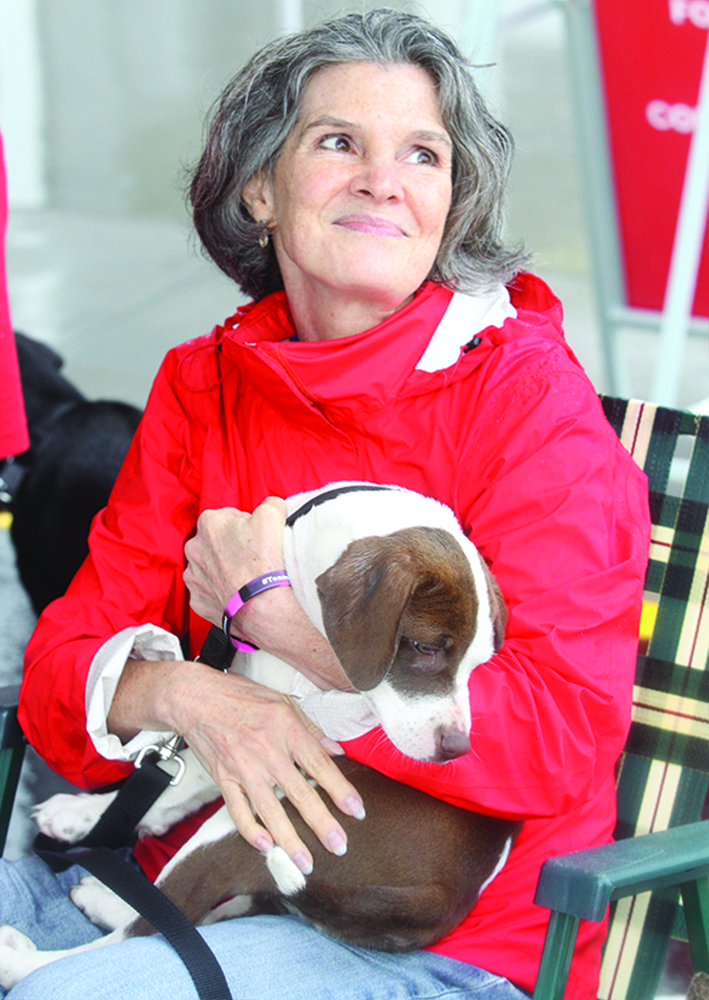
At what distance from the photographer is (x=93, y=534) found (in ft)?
6.58

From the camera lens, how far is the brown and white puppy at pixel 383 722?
155 centimetres

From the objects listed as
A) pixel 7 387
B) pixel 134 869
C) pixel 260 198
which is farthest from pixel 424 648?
pixel 7 387

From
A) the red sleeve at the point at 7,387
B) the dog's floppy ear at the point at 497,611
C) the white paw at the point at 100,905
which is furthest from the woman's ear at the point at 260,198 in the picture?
the white paw at the point at 100,905

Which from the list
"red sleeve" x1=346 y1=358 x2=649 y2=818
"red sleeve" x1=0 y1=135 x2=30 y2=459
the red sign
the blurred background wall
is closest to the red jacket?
"red sleeve" x1=346 y1=358 x2=649 y2=818

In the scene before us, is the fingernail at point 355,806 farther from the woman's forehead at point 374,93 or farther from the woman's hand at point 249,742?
the woman's forehead at point 374,93

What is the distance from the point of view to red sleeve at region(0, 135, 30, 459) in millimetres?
2225

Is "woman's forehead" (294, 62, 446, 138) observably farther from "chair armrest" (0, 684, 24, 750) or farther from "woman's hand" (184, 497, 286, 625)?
"chair armrest" (0, 684, 24, 750)

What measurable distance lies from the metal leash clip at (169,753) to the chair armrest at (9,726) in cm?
25

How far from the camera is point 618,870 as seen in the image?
1.44m

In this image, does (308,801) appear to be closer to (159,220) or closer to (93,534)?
(93,534)

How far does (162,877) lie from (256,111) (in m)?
1.32

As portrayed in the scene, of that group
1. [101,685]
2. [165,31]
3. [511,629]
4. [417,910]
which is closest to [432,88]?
[511,629]

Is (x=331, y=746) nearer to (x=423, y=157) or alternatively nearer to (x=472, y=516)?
(x=472, y=516)

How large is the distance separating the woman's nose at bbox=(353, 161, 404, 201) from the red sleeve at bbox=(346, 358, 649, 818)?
1.22 feet
